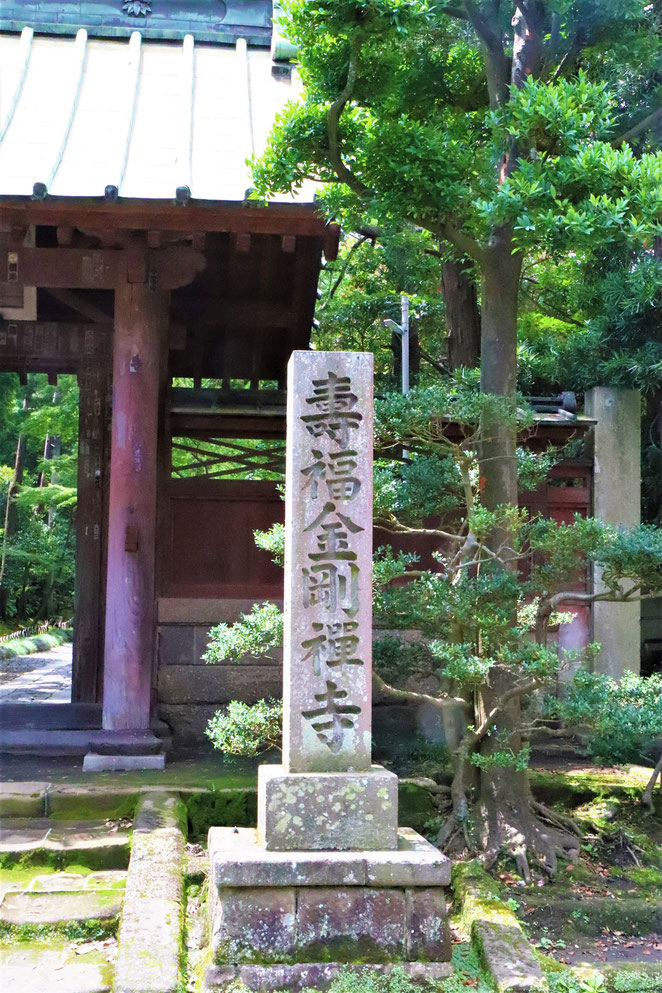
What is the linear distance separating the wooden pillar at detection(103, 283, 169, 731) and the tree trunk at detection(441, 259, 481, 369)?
16.8ft

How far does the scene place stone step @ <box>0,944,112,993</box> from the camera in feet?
14.9

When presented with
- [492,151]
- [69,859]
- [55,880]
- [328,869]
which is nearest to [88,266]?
[492,151]

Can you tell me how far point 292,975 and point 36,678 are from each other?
13464mm

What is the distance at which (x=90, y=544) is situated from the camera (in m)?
10.2

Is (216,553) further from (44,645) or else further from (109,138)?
(44,645)

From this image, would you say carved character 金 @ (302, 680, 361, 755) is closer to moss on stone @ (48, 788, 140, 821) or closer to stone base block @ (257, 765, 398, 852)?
stone base block @ (257, 765, 398, 852)

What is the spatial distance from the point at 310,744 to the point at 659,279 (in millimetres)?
5928

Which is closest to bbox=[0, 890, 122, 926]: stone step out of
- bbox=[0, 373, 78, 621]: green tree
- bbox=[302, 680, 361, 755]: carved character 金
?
bbox=[302, 680, 361, 755]: carved character 金

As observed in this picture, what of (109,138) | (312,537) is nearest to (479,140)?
(109,138)

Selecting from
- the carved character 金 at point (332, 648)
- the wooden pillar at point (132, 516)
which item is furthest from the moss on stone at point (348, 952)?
the wooden pillar at point (132, 516)

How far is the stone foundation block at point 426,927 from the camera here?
15.6 feet

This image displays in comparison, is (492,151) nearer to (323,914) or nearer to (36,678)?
(323,914)

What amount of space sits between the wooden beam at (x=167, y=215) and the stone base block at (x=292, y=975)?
16.0 feet

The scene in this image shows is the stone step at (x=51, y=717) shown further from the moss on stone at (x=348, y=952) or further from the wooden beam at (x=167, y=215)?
the wooden beam at (x=167, y=215)
